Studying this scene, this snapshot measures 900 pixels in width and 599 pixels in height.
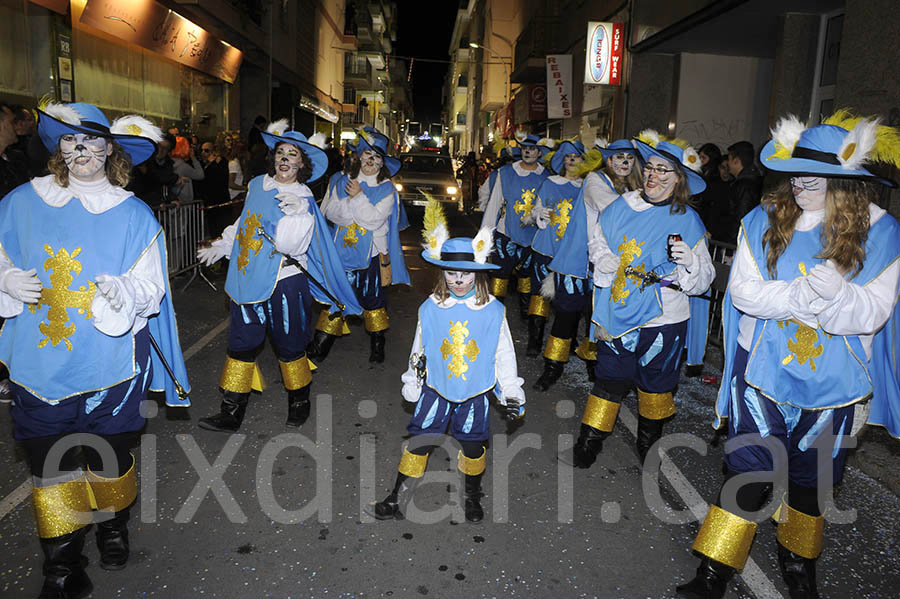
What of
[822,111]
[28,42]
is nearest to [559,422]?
[822,111]

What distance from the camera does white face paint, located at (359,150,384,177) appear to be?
6.39 meters

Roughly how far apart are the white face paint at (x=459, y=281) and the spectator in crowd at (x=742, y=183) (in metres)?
4.56

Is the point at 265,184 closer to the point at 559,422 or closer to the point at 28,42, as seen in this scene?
the point at 559,422

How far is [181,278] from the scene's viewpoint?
10.1 m

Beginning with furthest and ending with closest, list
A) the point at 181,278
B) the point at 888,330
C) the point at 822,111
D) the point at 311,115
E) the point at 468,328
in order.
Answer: the point at 311,115 < the point at 181,278 < the point at 822,111 < the point at 468,328 < the point at 888,330

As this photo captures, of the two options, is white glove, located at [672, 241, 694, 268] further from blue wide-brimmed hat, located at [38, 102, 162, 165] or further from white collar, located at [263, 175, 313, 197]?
blue wide-brimmed hat, located at [38, 102, 162, 165]

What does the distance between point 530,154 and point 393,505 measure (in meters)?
4.99

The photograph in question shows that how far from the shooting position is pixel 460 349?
3574 millimetres

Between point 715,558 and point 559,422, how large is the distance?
2300mm

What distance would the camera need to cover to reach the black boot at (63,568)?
293cm

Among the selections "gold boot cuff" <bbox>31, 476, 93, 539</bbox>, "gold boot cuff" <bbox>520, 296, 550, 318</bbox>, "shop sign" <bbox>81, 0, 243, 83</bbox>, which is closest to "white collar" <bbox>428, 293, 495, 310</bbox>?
"gold boot cuff" <bbox>31, 476, 93, 539</bbox>

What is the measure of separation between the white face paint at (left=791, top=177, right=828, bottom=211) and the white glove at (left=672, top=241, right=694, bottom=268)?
0.80 metres

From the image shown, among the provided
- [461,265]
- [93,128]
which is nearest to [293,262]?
[461,265]

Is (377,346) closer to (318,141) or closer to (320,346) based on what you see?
(320,346)
